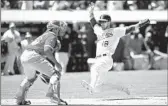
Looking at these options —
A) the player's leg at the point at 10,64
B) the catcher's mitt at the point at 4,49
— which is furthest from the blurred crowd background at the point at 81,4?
the player's leg at the point at 10,64

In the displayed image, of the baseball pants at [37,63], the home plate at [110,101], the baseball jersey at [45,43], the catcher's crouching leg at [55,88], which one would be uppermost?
the baseball jersey at [45,43]

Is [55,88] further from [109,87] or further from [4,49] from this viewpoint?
[4,49]

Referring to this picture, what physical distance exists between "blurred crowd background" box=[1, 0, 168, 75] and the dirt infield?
1632 millimetres

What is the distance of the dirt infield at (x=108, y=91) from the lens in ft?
33.6

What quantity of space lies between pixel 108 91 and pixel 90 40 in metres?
7.23

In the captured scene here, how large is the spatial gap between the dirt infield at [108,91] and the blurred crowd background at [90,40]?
163cm

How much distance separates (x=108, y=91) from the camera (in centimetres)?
1302

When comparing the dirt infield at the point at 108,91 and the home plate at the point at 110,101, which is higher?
the home plate at the point at 110,101

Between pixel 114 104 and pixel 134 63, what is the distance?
11443 mm

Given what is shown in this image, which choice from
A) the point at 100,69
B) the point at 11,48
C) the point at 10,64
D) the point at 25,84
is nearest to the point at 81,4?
the point at 11,48

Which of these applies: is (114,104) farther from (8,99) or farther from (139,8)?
(139,8)

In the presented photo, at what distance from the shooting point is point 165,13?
21.4 meters

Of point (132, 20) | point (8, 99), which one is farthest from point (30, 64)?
point (132, 20)

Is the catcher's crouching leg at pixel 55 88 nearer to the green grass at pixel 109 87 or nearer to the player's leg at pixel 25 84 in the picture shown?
the player's leg at pixel 25 84
